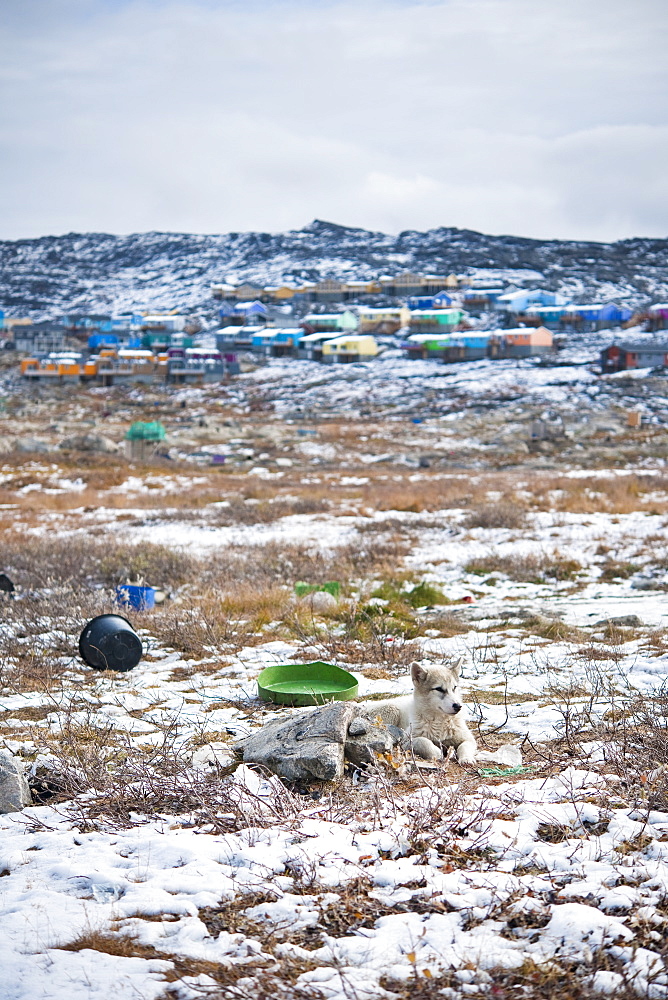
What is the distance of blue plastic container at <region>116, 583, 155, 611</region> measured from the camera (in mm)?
9851

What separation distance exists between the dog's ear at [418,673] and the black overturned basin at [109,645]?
323 centimetres

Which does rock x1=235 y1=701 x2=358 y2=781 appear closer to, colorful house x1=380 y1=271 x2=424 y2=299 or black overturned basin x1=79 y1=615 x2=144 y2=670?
black overturned basin x1=79 y1=615 x2=144 y2=670


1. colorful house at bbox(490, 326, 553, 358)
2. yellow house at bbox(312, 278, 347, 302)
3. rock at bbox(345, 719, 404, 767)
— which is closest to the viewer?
rock at bbox(345, 719, 404, 767)

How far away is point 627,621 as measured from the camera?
8.88 meters

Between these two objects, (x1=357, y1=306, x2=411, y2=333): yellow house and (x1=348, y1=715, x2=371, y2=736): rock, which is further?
(x1=357, y1=306, x2=411, y2=333): yellow house

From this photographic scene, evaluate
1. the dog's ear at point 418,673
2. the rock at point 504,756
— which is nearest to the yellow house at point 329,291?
the dog's ear at point 418,673

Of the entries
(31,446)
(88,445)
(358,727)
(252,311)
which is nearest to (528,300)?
(252,311)

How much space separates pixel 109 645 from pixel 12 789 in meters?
2.99

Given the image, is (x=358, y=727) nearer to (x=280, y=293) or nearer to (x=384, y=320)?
(x=384, y=320)

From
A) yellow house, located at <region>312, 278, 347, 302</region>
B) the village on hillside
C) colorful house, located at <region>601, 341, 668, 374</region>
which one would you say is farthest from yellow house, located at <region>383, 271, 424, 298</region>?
colorful house, located at <region>601, 341, 668, 374</region>

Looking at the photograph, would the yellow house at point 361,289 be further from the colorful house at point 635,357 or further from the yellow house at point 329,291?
the colorful house at point 635,357

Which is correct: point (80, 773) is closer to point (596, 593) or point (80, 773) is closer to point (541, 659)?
point (541, 659)

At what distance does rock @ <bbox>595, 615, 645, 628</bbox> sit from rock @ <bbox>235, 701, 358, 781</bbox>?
474 centimetres

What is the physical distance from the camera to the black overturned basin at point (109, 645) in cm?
750
